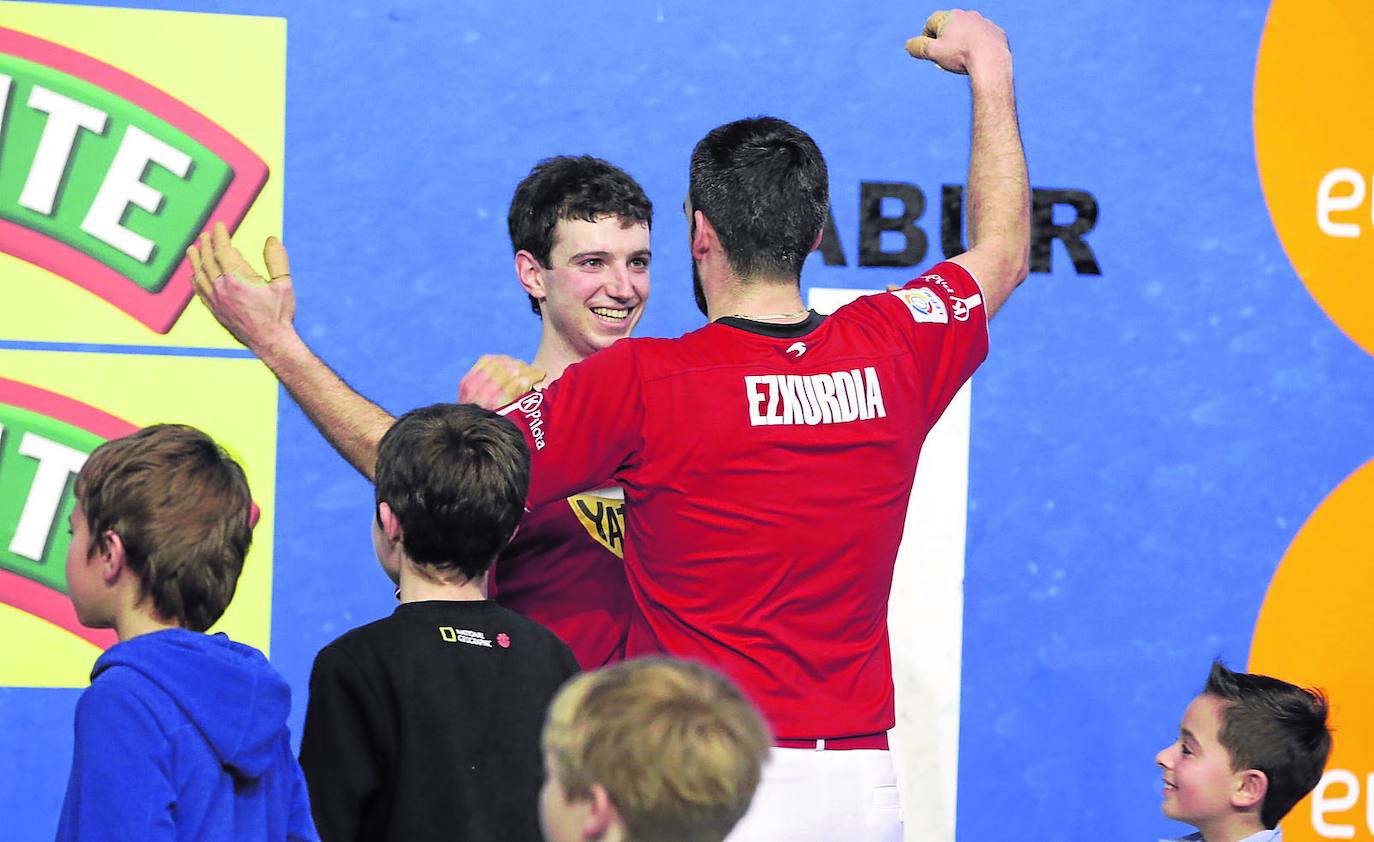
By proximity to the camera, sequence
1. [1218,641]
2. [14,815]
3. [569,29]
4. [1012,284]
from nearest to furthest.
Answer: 1. [1012,284]
2. [14,815]
3. [569,29]
4. [1218,641]

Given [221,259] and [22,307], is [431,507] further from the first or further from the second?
[22,307]

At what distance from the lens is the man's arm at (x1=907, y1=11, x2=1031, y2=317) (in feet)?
6.95

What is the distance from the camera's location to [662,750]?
1.19 m

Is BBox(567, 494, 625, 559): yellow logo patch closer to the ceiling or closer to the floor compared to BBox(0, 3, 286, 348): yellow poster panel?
closer to the floor

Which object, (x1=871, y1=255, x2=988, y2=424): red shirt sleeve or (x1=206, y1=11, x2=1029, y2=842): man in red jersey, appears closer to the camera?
(x1=206, y1=11, x2=1029, y2=842): man in red jersey

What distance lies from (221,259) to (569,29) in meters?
1.46

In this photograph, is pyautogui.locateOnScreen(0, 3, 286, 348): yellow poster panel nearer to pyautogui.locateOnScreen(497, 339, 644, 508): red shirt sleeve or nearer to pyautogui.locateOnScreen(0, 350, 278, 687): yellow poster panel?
pyautogui.locateOnScreen(0, 350, 278, 687): yellow poster panel

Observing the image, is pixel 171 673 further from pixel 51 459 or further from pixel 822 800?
pixel 51 459

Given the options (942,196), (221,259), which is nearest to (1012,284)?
(221,259)

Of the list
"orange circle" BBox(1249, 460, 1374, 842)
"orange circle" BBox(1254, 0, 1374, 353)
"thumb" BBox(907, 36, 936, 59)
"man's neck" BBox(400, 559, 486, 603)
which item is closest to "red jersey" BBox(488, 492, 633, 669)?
"man's neck" BBox(400, 559, 486, 603)

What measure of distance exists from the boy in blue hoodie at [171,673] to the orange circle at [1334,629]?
2.49m

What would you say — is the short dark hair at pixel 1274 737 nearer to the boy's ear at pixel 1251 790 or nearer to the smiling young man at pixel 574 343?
the boy's ear at pixel 1251 790

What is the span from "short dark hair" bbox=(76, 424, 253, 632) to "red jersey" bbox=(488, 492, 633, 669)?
1.81 ft

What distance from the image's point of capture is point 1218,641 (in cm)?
345
